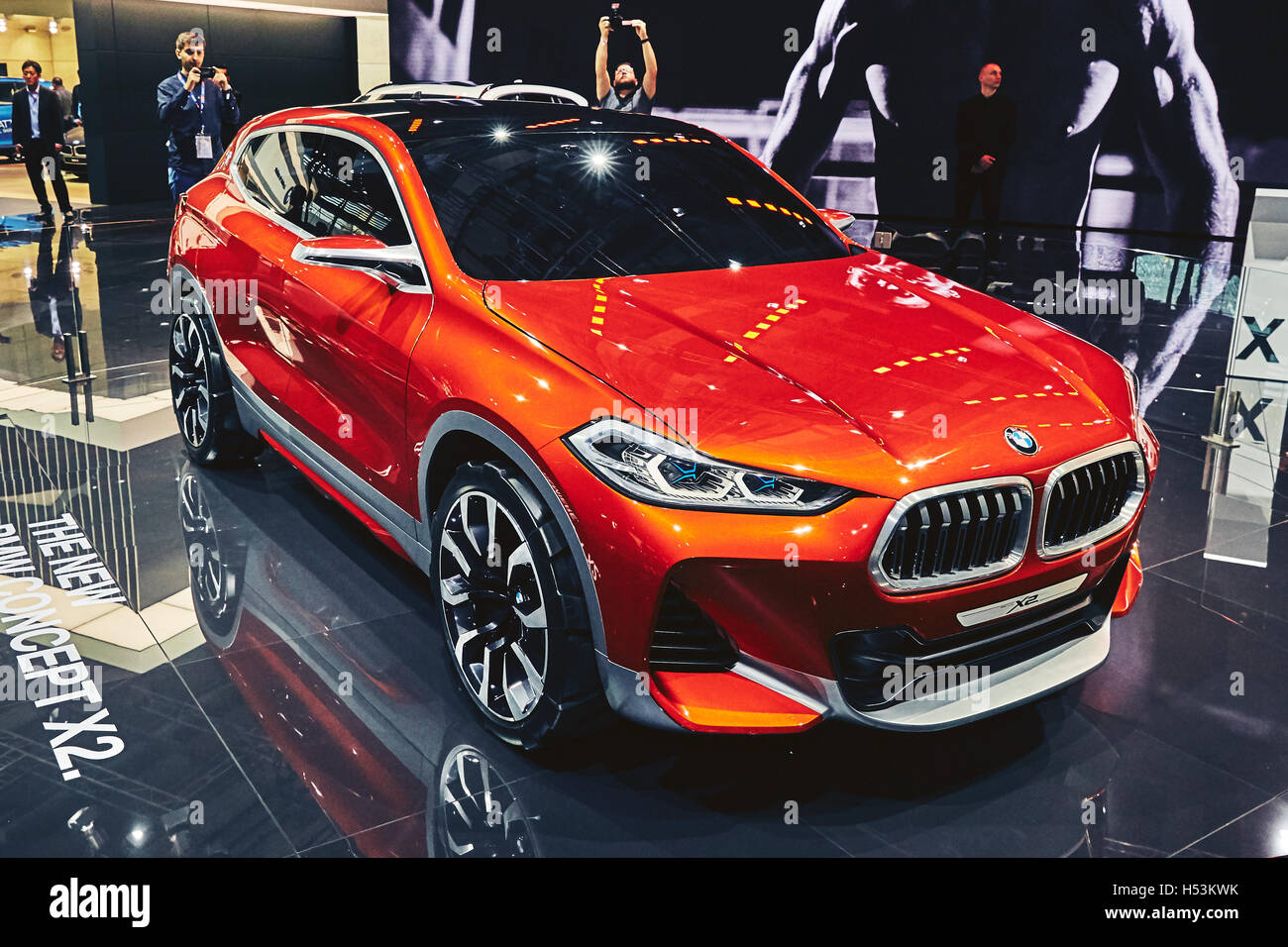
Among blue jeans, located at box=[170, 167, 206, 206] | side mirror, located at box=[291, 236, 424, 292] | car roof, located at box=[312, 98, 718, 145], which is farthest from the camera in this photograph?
blue jeans, located at box=[170, 167, 206, 206]

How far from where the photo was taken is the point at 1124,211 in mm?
12742

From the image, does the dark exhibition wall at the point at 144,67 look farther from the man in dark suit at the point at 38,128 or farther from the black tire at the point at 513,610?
the black tire at the point at 513,610

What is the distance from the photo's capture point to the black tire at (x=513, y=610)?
241cm

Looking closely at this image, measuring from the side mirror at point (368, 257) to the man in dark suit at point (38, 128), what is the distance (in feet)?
34.5

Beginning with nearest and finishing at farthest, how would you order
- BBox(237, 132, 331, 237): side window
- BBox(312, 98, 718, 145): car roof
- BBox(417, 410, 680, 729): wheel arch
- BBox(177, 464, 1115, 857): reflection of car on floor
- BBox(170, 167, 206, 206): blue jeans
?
1. BBox(417, 410, 680, 729): wheel arch
2. BBox(177, 464, 1115, 857): reflection of car on floor
3. BBox(312, 98, 718, 145): car roof
4. BBox(237, 132, 331, 237): side window
5. BBox(170, 167, 206, 206): blue jeans

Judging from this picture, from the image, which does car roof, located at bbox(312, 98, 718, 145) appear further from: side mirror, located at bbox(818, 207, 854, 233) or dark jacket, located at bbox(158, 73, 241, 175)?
dark jacket, located at bbox(158, 73, 241, 175)

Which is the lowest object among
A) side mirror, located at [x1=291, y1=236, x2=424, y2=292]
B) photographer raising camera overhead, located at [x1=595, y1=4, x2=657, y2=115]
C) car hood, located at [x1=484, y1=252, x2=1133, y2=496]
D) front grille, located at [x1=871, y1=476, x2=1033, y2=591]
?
front grille, located at [x1=871, y1=476, x2=1033, y2=591]

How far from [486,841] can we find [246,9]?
50.8ft

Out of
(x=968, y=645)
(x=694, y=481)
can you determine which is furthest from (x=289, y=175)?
(x=968, y=645)

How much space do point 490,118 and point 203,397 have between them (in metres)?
1.84

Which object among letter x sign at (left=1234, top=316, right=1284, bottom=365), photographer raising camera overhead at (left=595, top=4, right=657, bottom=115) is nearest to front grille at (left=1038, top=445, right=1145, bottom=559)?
letter x sign at (left=1234, top=316, right=1284, bottom=365)

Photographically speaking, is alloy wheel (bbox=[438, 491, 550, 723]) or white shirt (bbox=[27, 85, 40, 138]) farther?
white shirt (bbox=[27, 85, 40, 138])

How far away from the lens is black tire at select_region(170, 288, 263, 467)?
169 inches
